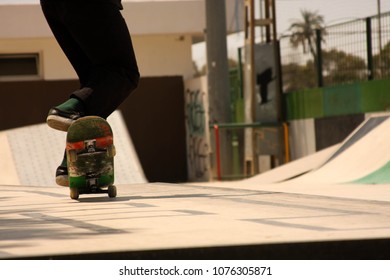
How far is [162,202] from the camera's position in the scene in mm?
6285

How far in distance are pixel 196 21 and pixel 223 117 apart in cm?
841

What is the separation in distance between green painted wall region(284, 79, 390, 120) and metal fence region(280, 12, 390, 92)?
136mm

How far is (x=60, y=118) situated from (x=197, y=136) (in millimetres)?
19376

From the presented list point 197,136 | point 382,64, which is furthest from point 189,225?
point 197,136

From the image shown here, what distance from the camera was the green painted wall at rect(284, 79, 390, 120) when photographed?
1833 cm

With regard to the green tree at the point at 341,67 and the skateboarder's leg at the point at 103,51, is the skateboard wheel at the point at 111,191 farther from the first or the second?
the green tree at the point at 341,67

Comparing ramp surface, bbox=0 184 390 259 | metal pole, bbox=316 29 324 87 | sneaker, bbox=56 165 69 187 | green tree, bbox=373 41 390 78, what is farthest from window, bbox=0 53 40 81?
ramp surface, bbox=0 184 390 259

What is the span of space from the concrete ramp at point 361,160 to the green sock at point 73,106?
19.8 feet

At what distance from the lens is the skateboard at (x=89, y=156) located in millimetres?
6949

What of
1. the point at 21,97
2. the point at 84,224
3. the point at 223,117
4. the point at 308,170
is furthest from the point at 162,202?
the point at 21,97

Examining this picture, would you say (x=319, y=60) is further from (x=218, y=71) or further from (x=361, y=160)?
(x=361, y=160)

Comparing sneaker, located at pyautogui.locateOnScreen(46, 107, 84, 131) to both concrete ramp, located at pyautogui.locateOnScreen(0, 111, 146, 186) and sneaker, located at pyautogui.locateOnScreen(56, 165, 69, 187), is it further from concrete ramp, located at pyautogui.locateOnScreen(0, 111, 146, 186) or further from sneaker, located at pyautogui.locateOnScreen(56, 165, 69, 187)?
concrete ramp, located at pyautogui.locateOnScreen(0, 111, 146, 186)

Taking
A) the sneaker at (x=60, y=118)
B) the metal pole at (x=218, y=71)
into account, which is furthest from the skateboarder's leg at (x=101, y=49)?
the metal pole at (x=218, y=71)

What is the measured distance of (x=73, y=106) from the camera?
7.09 m
